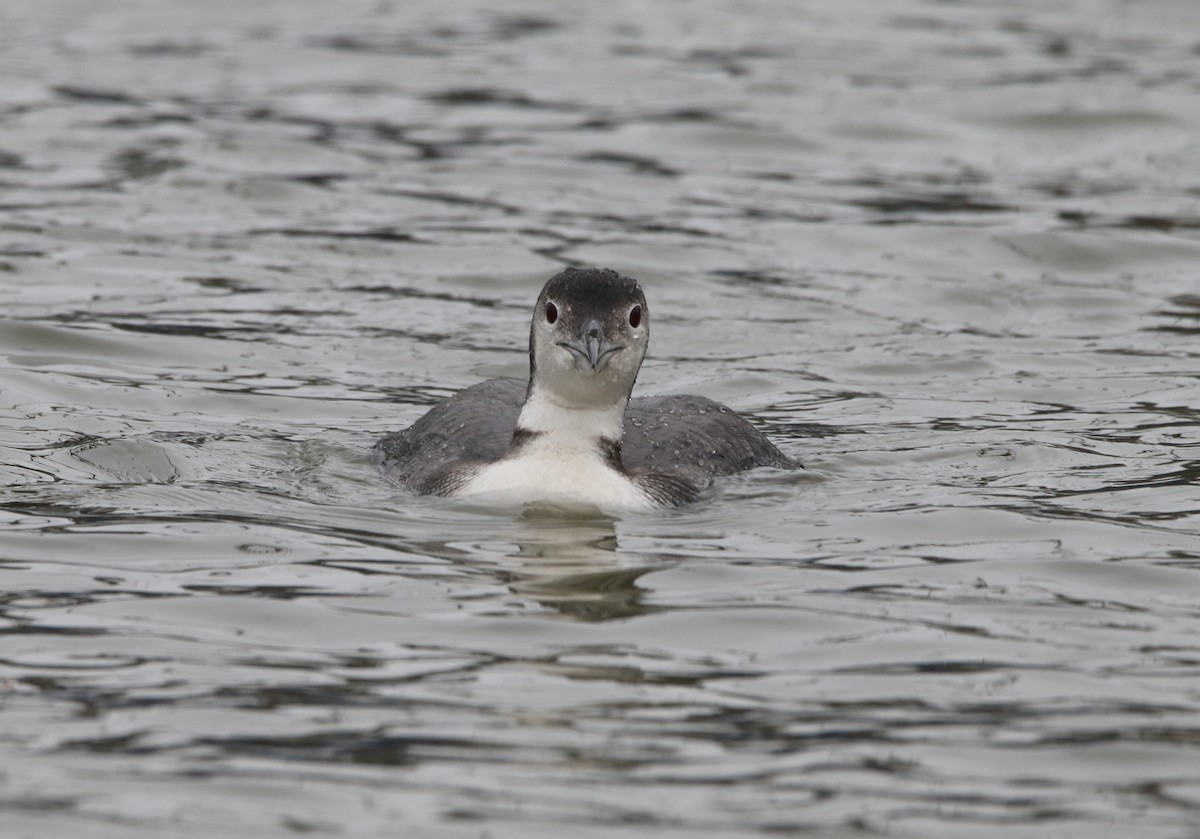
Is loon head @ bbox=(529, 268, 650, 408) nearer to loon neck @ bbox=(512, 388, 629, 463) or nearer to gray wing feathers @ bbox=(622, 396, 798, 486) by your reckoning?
loon neck @ bbox=(512, 388, 629, 463)

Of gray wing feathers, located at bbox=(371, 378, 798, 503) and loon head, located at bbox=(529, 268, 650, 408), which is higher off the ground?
loon head, located at bbox=(529, 268, 650, 408)

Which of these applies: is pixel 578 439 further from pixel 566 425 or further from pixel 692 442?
pixel 692 442

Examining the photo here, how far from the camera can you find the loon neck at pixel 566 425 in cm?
934

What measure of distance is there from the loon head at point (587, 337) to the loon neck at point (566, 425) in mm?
28

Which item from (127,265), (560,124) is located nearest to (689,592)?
(127,265)

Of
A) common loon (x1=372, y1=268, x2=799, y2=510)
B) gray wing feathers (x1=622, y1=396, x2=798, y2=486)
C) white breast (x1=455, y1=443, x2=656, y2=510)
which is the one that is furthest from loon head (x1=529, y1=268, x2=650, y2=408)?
gray wing feathers (x1=622, y1=396, x2=798, y2=486)

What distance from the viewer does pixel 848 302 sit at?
570 inches

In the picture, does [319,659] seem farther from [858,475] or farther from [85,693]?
[858,475]

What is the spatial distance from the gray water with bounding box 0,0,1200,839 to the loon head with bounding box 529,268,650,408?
0.61 metres

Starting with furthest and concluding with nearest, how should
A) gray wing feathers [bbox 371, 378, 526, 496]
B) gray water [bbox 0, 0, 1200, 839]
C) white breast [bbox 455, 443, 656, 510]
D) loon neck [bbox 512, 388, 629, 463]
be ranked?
gray wing feathers [bbox 371, 378, 526, 496] < loon neck [bbox 512, 388, 629, 463] < white breast [bbox 455, 443, 656, 510] < gray water [bbox 0, 0, 1200, 839]

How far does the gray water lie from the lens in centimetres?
609

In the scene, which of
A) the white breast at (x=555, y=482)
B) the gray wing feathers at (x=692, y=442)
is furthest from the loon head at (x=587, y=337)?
the gray wing feathers at (x=692, y=442)

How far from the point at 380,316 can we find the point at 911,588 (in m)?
6.55

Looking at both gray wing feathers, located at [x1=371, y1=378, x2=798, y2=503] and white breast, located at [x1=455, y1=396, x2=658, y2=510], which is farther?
gray wing feathers, located at [x1=371, y1=378, x2=798, y2=503]
